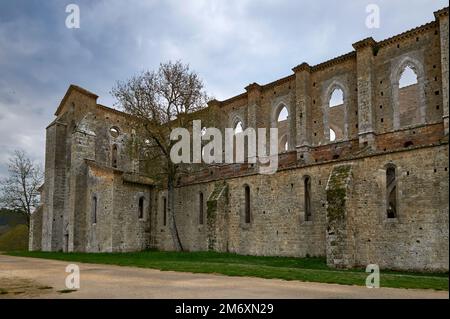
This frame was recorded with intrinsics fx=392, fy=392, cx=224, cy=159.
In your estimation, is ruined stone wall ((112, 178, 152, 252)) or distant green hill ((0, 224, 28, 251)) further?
distant green hill ((0, 224, 28, 251))

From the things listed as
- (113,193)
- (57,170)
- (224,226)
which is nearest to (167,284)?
(224,226)

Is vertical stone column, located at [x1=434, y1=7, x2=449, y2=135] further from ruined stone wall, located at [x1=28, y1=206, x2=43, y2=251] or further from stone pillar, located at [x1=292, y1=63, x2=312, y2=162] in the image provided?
ruined stone wall, located at [x1=28, y1=206, x2=43, y2=251]

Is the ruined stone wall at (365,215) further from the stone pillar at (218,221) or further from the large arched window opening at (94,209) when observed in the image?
the large arched window opening at (94,209)

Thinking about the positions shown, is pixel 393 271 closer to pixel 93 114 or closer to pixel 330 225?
pixel 330 225

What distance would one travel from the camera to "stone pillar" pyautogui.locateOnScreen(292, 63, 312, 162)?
78.7 ft

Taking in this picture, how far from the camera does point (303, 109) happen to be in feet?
79.9

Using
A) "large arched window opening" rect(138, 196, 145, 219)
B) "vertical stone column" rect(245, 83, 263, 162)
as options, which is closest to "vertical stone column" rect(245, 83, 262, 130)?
"vertical stone column" rect(245, 83, 263, 162)

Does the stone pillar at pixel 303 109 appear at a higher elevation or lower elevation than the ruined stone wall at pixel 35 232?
higher

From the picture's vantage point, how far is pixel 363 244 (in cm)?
1543

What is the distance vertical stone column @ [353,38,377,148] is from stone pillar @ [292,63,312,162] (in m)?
3.43

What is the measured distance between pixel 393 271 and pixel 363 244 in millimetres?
1480

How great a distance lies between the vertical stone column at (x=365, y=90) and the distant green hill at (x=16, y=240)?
108ft

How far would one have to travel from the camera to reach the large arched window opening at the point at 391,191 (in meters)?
15.6

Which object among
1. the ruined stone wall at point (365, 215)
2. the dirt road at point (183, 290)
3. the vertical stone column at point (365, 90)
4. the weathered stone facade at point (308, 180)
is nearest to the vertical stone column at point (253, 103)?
the weathered stone facade at point (308, 180)
